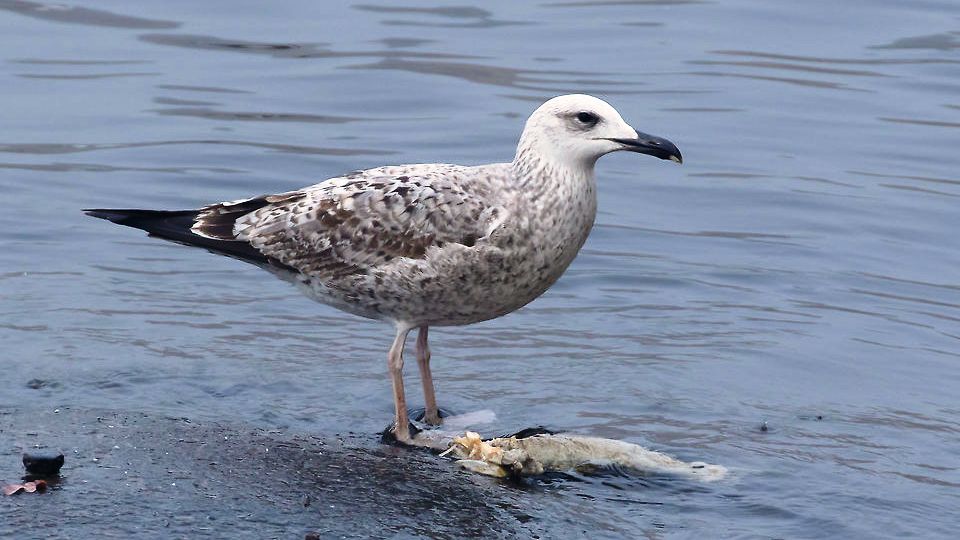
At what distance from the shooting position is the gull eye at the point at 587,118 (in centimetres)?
775

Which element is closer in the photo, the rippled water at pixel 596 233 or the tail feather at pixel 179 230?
the rippled water at pixel 596 233

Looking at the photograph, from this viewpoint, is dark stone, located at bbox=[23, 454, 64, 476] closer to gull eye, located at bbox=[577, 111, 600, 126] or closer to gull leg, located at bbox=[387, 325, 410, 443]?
gull leg, located at bbox=[387, 325, 410, 443]

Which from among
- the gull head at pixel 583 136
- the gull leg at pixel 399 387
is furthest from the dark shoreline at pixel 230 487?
the gull head at pixel 583 136

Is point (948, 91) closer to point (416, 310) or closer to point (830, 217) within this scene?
point (830, 217)

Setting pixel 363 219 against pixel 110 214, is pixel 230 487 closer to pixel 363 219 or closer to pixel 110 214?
pixel 363 219

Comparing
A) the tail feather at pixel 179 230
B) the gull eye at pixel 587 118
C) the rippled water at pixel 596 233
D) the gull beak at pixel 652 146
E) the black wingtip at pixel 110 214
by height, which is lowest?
the rippled water at pixel 596 233

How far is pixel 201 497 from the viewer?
6.29 meters

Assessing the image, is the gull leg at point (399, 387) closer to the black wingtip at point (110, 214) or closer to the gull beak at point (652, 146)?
the gull beak at point (652, 146)

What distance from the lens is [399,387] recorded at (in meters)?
7.86

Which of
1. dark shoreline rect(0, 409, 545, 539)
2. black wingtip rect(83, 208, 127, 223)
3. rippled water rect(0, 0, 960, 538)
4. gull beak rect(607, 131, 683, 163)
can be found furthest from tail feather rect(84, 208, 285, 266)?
gull beak rect(607, 131, 683, 163)

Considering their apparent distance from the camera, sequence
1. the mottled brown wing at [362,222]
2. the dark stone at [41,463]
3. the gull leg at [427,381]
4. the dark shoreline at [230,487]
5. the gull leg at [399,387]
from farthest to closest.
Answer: the gull leg at [427,381] → the mottled brown wing at [362,222] → the gull leg at [399,387] → the dark stone at [41,463] → the dark shoreline at [230,487]

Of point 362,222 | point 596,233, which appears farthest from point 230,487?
point 596,233

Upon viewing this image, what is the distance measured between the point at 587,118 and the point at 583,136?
86 mm

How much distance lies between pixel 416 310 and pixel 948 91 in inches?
369
